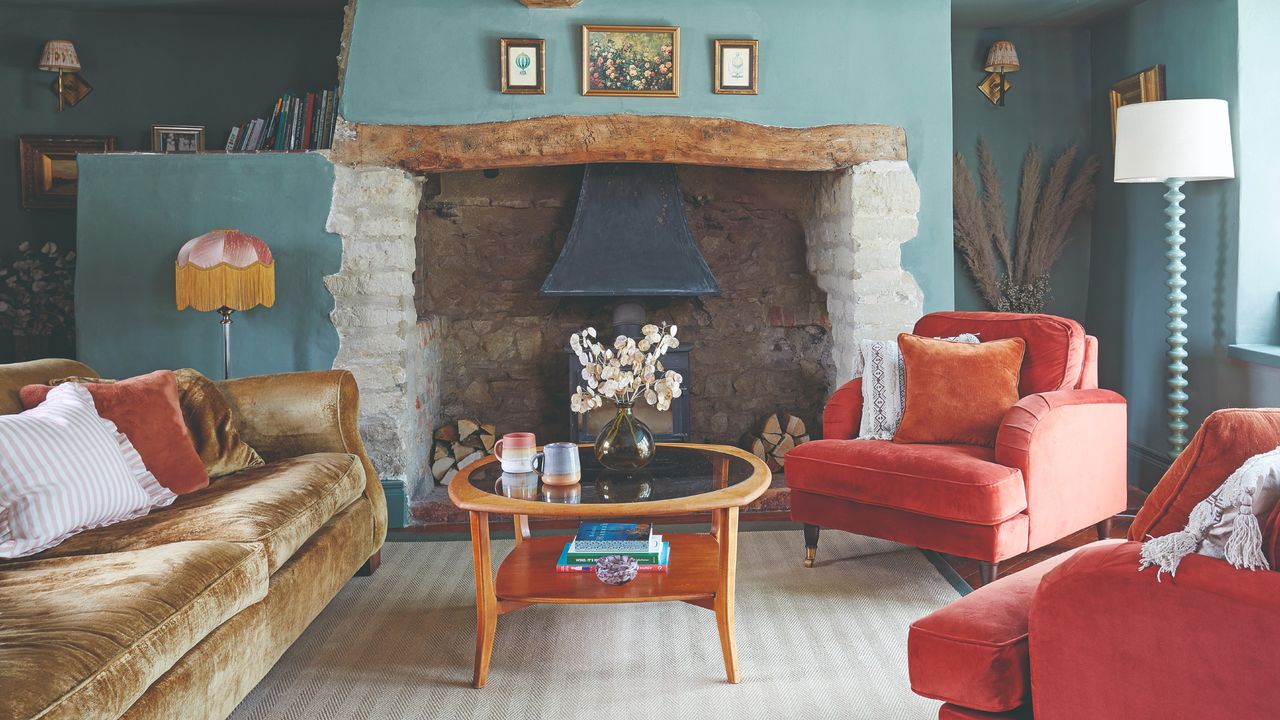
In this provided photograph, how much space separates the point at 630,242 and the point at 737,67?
919 mm

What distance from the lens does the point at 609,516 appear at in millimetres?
2426

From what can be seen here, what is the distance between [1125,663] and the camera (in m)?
1.41

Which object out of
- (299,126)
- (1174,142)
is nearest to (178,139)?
(299,126)

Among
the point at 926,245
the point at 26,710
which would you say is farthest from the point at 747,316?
the point at 26,710

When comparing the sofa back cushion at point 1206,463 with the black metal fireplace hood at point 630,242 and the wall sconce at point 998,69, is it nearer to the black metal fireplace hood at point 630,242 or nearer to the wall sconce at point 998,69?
the black metal fireplace hood at point 630,242

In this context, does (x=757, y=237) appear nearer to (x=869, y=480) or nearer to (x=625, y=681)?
(x=869, y=480)

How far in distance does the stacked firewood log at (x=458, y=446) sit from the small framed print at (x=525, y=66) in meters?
1.65

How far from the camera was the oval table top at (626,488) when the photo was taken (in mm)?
2318

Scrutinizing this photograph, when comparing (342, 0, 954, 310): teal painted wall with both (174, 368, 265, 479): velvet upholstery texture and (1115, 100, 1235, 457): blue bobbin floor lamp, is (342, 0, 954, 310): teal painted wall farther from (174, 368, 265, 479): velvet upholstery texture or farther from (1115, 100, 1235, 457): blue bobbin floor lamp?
(174, 368, 265, 479): velvet upholstery texture

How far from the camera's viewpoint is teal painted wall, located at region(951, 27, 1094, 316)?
197 inches

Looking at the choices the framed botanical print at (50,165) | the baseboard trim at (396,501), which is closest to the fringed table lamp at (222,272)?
the baseboard trim at (396,501)

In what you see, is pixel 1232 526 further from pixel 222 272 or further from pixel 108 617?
pixel 222 272

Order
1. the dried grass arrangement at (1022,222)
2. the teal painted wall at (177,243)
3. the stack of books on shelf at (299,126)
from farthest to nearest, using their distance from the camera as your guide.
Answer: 1. the dried grass arrangement at (1022,222)
2. the stack of books on shelf at (299,126)
3. the teal painted wall at (177,243)

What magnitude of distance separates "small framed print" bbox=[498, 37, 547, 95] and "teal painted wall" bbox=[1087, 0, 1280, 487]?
278 centimetres
